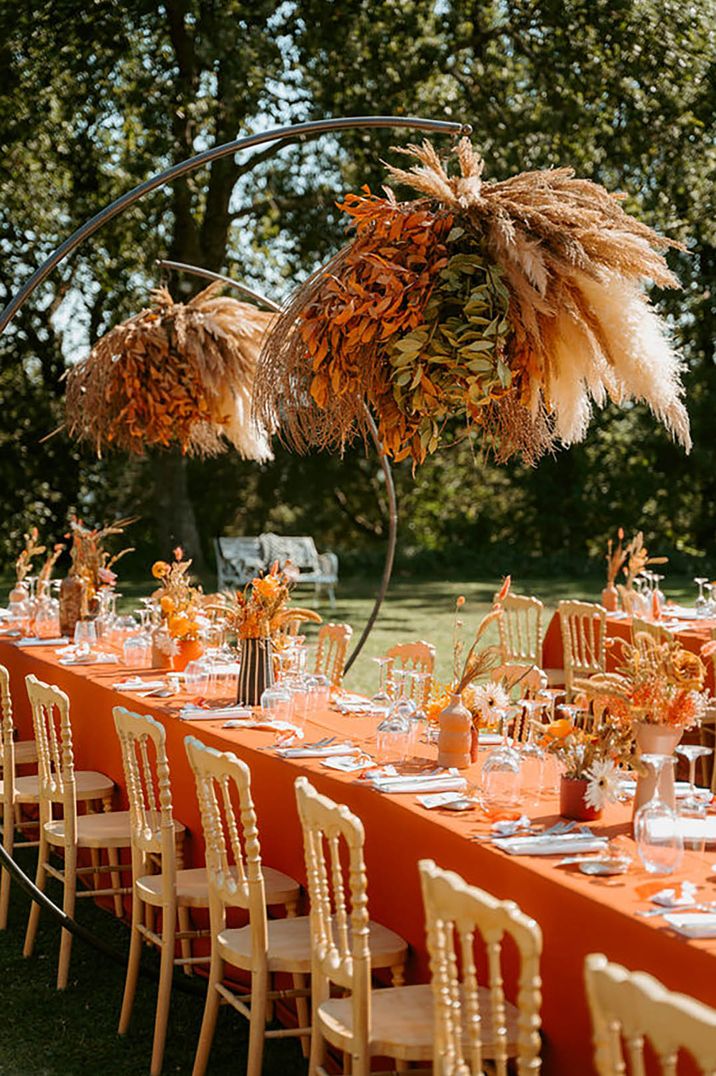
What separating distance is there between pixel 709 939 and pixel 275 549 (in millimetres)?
15683

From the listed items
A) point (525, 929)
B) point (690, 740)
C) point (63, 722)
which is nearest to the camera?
point (525, 929)

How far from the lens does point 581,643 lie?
30.9 ft

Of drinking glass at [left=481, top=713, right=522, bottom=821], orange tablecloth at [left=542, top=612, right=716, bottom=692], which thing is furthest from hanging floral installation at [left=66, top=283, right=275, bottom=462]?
drinking glass at [left=481, top=713, right=522, bottom=821]

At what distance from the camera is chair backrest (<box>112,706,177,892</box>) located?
4488 mm

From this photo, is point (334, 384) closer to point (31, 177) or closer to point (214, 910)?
point (214, 910)

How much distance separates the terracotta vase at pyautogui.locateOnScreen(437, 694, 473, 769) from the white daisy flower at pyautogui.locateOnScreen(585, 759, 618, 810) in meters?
0.76

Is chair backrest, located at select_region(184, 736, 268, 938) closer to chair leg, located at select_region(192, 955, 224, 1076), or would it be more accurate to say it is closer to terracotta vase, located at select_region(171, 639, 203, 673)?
chair leg, located at select_region(192, 955, 224, 1076)

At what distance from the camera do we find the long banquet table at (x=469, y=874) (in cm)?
321

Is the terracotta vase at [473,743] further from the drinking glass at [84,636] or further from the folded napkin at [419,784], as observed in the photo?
the drinking glass at [84,636]

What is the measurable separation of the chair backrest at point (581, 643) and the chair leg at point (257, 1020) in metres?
5.21

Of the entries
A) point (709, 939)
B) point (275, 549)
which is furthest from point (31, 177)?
point (709, 939)

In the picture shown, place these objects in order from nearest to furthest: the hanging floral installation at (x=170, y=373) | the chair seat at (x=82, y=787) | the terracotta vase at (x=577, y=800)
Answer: the terracotta vase at (x=577, y=800), the chair seat at (x=82, y=787), the hanging floral installation at (x=170, y=373)

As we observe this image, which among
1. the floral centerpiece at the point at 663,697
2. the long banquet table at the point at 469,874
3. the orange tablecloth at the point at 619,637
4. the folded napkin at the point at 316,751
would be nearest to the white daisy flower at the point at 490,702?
the long banquet table at the point at 469,874

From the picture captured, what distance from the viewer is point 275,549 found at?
1859 centimetres
